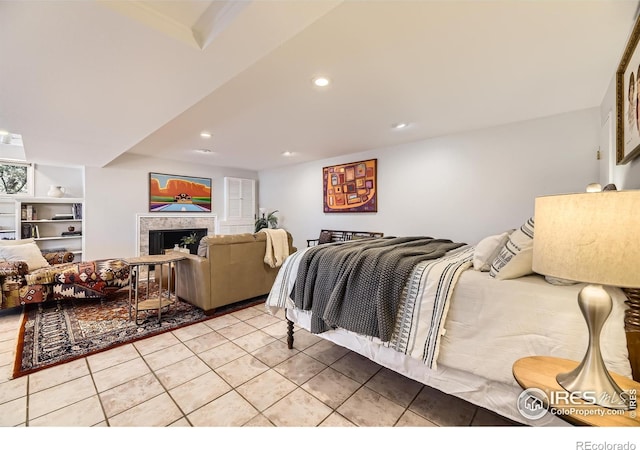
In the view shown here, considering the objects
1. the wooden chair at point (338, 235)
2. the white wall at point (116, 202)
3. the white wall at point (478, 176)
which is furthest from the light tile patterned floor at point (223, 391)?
the white wall at point (116, 202)

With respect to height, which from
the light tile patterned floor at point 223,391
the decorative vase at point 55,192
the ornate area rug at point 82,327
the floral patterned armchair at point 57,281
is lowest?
the light tile patterned floor at point 223,391

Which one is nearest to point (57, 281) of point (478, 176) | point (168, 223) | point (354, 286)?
point (168, 223)

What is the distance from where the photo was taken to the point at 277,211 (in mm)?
6527

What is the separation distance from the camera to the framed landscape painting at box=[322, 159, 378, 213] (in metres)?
4.80

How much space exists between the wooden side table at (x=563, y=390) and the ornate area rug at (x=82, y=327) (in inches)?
111

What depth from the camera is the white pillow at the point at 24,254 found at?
314 centimetres

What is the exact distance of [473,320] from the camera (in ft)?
4.51

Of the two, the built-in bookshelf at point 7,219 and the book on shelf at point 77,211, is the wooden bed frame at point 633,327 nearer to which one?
the book on shelf at point 77,211

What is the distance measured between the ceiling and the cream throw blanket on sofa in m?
1.46

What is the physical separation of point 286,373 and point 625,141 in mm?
2776

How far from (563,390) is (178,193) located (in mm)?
6355

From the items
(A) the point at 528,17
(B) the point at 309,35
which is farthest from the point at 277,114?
(A) the point at 528,17

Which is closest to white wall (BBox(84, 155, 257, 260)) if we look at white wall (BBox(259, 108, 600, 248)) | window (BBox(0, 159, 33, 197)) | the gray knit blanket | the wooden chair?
window (BBox(0, 159, 33, 197))

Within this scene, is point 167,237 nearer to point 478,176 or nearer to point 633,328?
point 478,176
